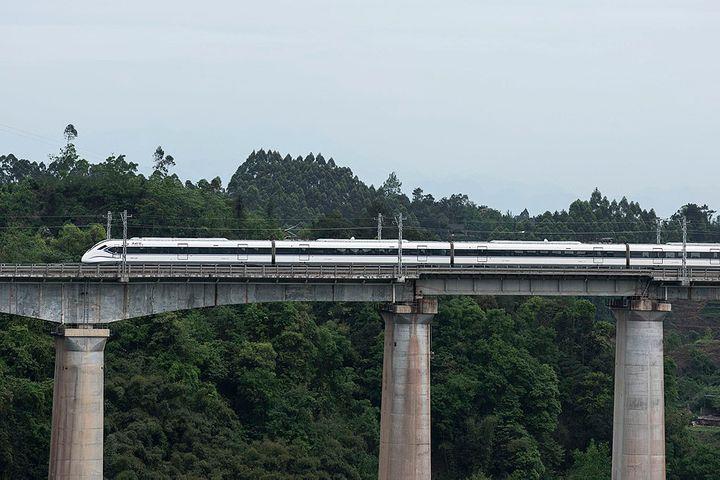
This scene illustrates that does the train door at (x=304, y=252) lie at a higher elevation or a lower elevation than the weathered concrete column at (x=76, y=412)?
higher

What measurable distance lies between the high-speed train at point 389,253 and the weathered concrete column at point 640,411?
764 cm

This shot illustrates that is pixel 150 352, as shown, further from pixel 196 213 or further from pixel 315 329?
pixel 196 213

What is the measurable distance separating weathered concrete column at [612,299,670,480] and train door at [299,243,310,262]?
1858 cm

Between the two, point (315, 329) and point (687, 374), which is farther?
point (687, 374)

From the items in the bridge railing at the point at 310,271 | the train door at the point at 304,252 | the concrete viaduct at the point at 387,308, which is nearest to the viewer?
the concrete viaduct at the point at 387,308

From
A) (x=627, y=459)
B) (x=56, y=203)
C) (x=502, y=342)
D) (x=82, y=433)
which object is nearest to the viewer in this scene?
(x=82, y=433)

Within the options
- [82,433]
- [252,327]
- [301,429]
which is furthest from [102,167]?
[82,433]

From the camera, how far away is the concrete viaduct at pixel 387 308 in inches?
2630

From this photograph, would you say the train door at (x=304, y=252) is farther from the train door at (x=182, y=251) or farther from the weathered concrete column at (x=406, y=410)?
the weathered concrete column at (x=406, y=410)

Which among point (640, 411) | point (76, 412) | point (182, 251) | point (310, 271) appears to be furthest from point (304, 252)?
point (640, 411)

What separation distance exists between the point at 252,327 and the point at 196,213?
1128 inches

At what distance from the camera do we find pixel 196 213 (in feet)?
424

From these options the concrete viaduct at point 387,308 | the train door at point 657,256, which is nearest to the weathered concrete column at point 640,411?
the concrete viaduct at point 387,308

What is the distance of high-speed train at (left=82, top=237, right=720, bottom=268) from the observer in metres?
79.2
